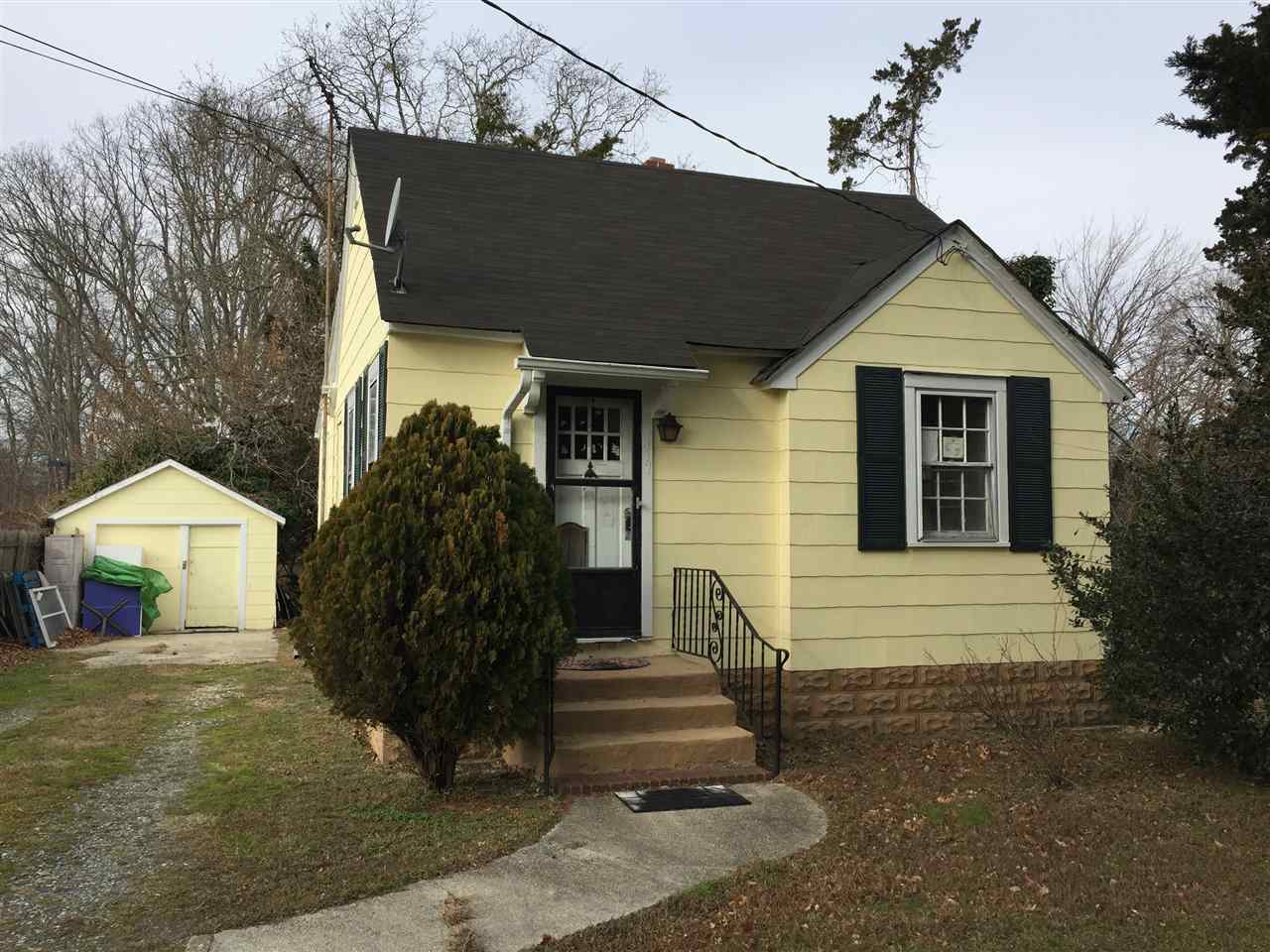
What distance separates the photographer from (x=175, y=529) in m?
16.2

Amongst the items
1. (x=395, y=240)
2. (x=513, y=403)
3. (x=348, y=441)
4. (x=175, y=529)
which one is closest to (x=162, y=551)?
(x=175, y=529)

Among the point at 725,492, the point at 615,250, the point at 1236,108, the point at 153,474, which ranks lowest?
the point at 725,492

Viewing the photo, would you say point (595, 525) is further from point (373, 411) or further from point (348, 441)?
point (348, 441)

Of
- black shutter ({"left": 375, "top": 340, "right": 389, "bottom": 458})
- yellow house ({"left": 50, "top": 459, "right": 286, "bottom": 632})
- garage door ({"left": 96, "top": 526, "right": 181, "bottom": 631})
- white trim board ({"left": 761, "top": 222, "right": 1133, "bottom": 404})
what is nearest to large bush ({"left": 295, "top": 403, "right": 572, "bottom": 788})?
black shutter ({"left": 375, "top": 340, "right": 389, "bottom": 458})

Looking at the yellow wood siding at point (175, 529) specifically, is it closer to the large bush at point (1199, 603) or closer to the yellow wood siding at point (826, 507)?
the yellow wood siding at point (826, 507)

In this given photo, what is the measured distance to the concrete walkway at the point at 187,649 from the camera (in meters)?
12.5

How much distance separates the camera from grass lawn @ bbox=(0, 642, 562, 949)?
4.12 meters

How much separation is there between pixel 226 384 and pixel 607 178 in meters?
13.2

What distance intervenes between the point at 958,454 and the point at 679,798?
3997mm

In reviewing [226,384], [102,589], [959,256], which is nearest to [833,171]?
[226,384]

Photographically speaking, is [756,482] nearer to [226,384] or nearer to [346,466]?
[346,466]

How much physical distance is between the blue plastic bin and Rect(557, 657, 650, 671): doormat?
36.2 feet

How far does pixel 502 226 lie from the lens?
8781 mm

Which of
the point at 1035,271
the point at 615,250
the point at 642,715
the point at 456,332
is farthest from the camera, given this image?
the point at 1035,271
